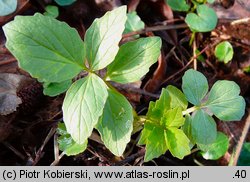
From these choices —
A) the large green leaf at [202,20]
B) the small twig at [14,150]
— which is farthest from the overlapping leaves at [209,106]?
the small twig at [14,150]

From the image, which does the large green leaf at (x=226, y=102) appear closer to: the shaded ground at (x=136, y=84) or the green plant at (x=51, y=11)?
the shaded ground at (x=136, y=84)

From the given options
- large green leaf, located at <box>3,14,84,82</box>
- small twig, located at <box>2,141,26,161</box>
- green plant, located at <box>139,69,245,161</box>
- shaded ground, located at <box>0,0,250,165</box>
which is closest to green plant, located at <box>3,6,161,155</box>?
large green leaf, located at <box>3,14,84,82</box>

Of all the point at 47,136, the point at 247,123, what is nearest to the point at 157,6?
the point at 247,123

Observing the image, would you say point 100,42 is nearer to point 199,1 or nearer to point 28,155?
point 28,155

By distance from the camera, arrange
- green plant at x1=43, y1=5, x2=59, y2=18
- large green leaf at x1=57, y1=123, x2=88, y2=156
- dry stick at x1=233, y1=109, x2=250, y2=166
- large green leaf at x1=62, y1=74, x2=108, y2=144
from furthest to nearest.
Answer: green plant at x1=43, y1=5, x2=59, y2=18
dry stick at x1=233, y1=109, x2=250, y2=166
large green leaf at x1=57, y1=123, x2=88, y2=156
large green leaf at x1=62, y1=74, x2=108, y2=144

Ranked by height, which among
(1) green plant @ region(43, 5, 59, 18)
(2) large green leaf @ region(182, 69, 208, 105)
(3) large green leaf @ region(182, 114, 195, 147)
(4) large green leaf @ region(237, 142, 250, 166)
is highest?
(1) green plant @ region(43, 5, 59, 18)

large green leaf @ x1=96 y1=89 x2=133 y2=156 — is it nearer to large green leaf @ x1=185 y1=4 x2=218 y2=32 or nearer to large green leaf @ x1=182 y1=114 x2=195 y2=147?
large green leaf @ x1=182 y1=114 x2=195 y2=147
